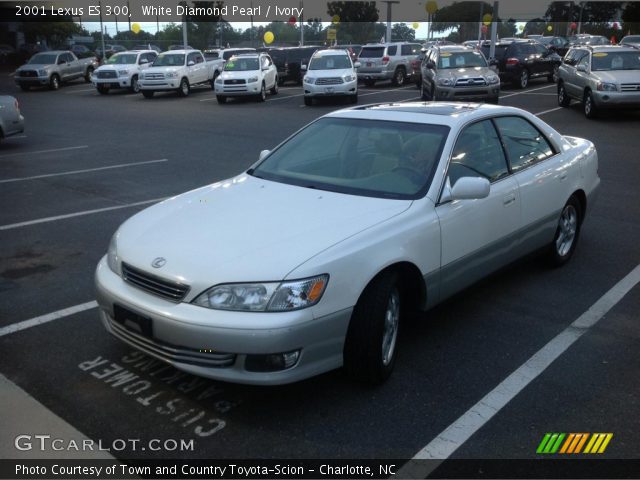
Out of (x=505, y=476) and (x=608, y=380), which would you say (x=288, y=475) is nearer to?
(x=505, y=476)

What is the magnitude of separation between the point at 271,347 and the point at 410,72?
26.6 meters

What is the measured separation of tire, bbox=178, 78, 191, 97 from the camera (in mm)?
26666

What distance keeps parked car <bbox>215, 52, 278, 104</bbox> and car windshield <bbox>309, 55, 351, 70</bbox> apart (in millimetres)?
2320

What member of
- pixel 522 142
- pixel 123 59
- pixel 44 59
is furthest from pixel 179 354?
pixel 44 59

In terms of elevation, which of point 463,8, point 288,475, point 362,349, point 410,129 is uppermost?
point 463,8

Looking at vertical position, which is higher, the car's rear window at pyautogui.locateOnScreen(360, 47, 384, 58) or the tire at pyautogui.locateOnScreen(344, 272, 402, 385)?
the car's rear window at pyautogui.locateOnScreen(360, 47, 384, 58)

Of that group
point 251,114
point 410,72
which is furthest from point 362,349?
point 410,72

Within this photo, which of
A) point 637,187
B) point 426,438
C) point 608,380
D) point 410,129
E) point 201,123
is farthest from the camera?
point 201,123

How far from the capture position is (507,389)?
4.11m

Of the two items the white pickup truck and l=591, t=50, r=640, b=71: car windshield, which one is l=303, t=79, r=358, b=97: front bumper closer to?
the white pickup truck

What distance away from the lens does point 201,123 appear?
1808cm

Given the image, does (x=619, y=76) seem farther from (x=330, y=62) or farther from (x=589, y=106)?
(x=330, y=62)

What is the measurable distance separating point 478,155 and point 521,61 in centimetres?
2175

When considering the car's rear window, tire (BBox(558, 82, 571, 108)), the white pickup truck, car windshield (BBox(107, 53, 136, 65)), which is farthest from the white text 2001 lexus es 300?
car windshield (BBox(107, 53, 136, 65))
